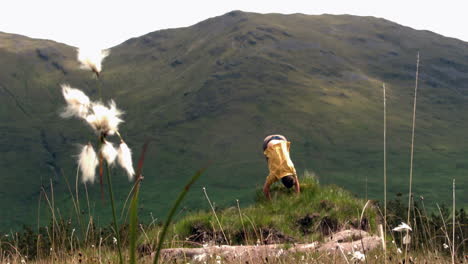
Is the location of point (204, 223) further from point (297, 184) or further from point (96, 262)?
point (96, 262)

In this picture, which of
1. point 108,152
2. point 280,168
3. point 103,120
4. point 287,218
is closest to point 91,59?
point 103,120

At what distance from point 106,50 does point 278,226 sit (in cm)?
1016

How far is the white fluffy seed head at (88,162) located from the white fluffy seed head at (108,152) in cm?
6

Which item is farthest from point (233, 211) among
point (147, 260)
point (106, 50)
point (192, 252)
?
point (106, 50)

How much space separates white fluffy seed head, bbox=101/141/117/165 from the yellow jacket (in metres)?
12.4

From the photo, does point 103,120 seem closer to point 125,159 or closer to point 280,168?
point 125,159

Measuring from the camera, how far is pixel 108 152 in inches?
103

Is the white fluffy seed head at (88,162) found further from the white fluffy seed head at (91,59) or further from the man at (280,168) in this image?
the man at (280,168)

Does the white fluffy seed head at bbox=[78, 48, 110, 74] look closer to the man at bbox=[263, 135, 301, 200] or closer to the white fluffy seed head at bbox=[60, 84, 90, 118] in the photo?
the white fluffy seed head at bbox=[60, 84, 90, 118]

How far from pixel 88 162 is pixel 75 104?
296mm

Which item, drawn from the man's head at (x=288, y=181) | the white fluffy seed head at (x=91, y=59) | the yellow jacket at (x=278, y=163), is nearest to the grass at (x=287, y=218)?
the man's head at (x=288, y=181)

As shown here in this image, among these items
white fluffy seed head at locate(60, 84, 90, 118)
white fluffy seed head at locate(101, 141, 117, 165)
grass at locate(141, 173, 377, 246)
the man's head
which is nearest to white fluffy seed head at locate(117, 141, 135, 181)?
white fluffy seed head at locate(101, 141, 117, 165)

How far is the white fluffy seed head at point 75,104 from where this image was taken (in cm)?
260

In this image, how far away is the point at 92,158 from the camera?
2598 mm
